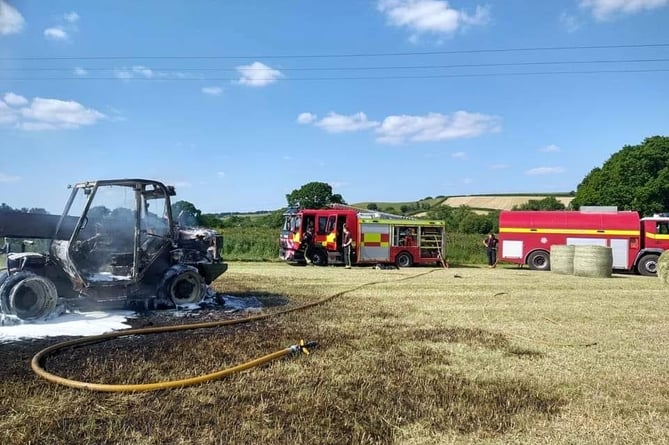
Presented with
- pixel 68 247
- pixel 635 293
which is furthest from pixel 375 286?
pixel 68 247

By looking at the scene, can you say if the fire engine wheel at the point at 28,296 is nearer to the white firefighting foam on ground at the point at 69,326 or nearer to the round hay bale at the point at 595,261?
the white firefighting foam on ground at the point at 69,326

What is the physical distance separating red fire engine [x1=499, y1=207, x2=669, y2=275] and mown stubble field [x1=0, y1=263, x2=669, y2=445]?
46.8 ft

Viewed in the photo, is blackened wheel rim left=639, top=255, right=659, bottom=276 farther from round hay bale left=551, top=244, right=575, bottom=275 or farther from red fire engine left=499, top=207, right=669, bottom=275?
round hay bale left=551, top=244, right=575, bottom=275

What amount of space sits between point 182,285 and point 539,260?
17852 millimetres

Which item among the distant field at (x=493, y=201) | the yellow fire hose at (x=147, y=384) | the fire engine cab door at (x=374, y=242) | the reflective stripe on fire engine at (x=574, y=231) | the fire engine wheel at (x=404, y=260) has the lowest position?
the yellow fire hose at (x=147, y=384)

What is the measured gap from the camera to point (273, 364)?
5539 mm

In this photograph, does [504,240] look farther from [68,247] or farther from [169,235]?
[68,247]

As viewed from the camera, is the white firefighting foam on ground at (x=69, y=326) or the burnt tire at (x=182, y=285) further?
the burnt tire at (x=182, y=285)

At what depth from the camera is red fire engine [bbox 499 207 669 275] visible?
864 inches

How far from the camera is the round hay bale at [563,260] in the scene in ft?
64.6

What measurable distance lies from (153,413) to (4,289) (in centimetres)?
428

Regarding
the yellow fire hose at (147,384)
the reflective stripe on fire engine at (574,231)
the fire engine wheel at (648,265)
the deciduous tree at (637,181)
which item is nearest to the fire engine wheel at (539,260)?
the reflective stripe on fire engine at (574,231)

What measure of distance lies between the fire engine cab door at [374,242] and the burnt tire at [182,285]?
47.2ft

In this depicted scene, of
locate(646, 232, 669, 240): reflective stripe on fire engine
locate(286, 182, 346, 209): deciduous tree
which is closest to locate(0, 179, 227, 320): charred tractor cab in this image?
locate(646, 232, 669, 240): reflective stripe on fire engine
